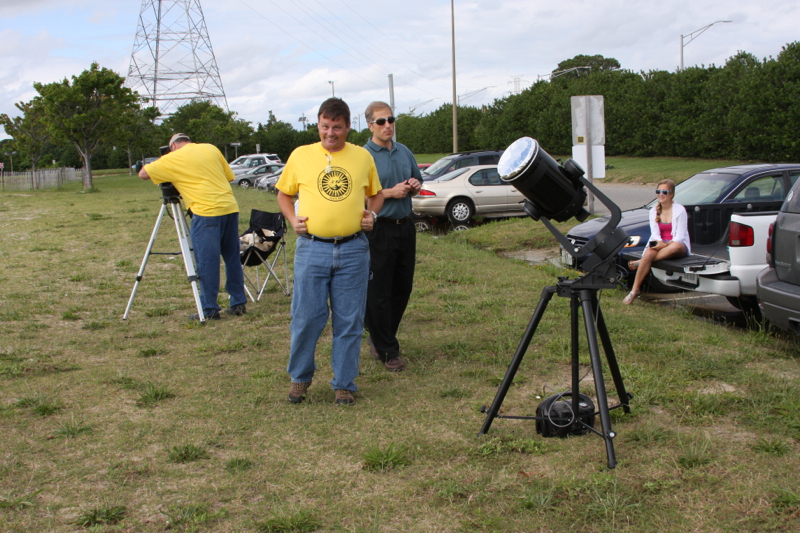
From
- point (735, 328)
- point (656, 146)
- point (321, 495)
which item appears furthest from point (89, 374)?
point (656, 146)

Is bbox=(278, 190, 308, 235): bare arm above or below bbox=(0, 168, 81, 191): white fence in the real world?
below

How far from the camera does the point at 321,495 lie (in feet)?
10.6

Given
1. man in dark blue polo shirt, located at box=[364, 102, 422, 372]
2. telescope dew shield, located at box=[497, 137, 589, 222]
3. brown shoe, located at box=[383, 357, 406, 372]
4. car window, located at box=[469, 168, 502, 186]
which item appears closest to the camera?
A: telescope dew shield, located at box=[497, 137, 589, 222]

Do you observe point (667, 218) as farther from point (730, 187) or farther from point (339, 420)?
point (339, 420)

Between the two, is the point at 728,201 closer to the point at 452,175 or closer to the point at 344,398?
the point at 344,398

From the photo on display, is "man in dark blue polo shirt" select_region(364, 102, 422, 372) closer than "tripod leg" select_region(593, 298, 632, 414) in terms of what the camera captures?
No

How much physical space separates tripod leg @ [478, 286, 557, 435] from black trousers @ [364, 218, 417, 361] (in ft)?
4.86

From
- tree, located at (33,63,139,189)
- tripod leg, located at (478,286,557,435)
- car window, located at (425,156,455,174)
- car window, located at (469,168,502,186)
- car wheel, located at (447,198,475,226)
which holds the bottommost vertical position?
tripod leg, located at (478,286,557,435)

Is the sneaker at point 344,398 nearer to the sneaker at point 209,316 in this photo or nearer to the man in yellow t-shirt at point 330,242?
the man in yellow t-shirt at point 330,242

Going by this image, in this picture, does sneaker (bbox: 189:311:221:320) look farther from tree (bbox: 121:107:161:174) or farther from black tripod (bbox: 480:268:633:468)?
tree (bbox: 121:107:161:174)

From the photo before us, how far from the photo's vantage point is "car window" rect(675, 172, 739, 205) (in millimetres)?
8570

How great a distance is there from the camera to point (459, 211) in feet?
53.2

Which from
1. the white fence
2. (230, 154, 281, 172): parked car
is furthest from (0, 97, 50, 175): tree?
(230, 154, 281, 172): parked car

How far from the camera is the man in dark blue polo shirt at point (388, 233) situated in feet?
16.1
